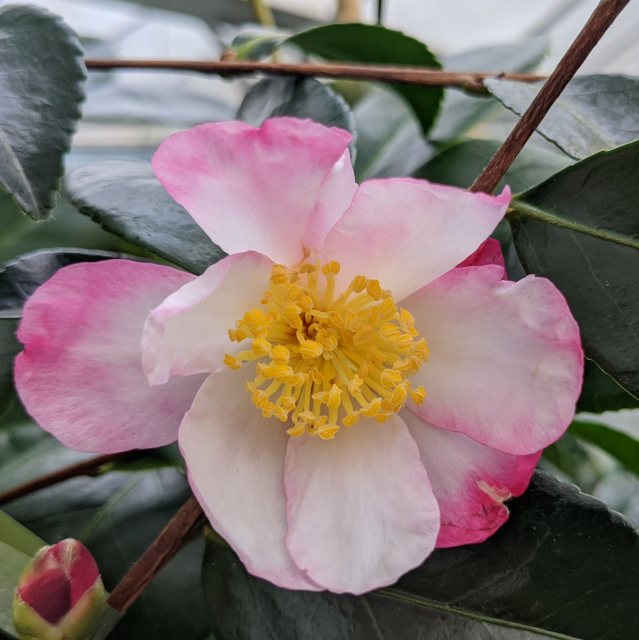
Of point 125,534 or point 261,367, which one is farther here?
point 125,534

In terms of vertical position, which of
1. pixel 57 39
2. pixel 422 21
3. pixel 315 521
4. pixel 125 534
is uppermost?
pixel 57 39

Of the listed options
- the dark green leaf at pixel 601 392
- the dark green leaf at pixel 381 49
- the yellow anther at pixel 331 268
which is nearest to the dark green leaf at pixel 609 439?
the dark green leaf at pixel 601 392

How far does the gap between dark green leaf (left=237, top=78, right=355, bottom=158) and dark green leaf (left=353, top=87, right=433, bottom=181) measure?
137 mm

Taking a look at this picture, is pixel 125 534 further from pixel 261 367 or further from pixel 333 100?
pixel 333 100

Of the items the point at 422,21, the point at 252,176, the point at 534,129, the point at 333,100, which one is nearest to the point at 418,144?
the point at 333,100

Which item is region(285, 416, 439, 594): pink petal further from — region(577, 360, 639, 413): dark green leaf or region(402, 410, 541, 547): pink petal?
region(577, 360, 639, 413): dark green leaf

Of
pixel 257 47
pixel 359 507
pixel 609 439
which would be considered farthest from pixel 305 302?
pixel 609 439

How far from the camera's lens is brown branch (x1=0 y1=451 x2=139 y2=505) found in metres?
0.54

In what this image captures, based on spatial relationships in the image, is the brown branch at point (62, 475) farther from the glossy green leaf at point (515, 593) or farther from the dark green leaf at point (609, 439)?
the dark green leaf at point (609, 439)

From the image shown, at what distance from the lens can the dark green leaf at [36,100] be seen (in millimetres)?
382

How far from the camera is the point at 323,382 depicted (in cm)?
43

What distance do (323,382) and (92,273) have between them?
0.15 m

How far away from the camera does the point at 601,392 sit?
1.72 feet

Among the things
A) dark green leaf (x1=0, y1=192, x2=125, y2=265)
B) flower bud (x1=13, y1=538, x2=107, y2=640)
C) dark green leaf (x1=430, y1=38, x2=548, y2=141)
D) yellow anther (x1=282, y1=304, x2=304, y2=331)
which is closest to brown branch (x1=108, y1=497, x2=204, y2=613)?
flower bud (x1=13, y1=538, x2=107, y2=640)
